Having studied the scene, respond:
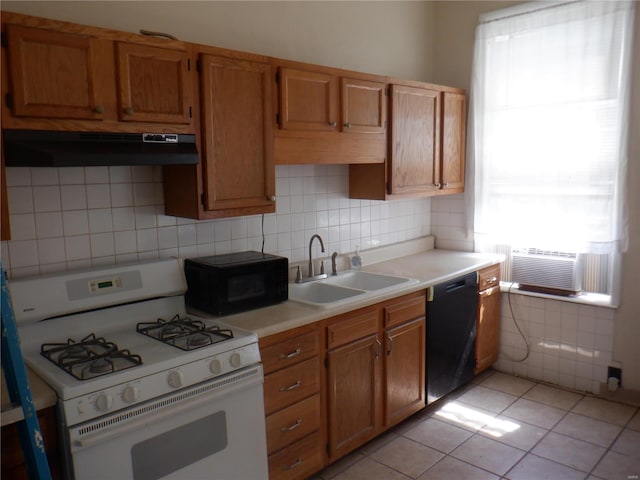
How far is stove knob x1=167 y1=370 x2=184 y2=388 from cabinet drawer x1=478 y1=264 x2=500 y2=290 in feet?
7.65

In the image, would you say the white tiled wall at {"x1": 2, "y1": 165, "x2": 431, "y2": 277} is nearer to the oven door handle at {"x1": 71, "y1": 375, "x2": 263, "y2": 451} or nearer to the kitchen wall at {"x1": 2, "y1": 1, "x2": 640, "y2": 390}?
the kitchen wall at {"x1": 2, "y1": 1, "x2": 640, "y2": 390}

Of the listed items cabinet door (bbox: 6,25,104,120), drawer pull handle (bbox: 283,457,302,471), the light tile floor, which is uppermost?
cabinet door (bbox: 6,25,104,120)

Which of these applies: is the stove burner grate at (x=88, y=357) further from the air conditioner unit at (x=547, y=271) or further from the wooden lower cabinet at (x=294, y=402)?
the air conditioner unit at (x=547, y=271)

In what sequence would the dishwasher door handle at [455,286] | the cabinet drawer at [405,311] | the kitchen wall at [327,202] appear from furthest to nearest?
1. the dishwasher door handle at [455,286]
2. the cabinet drawer at [405,311]
3. the kitchen wall at [327,202]

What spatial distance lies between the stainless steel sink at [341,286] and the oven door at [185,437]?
753mm

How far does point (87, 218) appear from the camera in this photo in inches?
92.6

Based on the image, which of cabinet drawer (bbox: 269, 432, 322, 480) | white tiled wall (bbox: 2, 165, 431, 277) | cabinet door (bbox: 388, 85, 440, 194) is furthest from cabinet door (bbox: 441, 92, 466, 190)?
cabinet drawer (bbox: 269, 432, 322, 480)

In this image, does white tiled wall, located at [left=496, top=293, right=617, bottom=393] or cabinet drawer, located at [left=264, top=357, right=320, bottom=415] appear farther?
white tiled wall, located at [left=496, top=293, right=617, bottom=393]

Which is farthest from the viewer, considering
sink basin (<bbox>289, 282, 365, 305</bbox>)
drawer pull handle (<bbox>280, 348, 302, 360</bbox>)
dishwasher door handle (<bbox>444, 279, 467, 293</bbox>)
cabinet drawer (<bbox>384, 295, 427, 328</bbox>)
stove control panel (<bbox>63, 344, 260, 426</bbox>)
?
dishwasher door handle (<bbox>444, 279, 467, 293</bbox>)

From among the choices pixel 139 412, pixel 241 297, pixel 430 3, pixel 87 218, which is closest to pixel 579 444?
pixel 241 297

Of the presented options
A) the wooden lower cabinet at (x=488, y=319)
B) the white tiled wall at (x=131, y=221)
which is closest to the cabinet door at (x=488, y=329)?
the wooden lower cabinet at (x=488, y=319)

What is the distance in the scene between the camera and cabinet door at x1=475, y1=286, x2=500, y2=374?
12.2ft

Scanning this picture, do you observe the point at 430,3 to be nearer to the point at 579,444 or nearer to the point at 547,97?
the point at 547,97

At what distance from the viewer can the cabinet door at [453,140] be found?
147 inches
